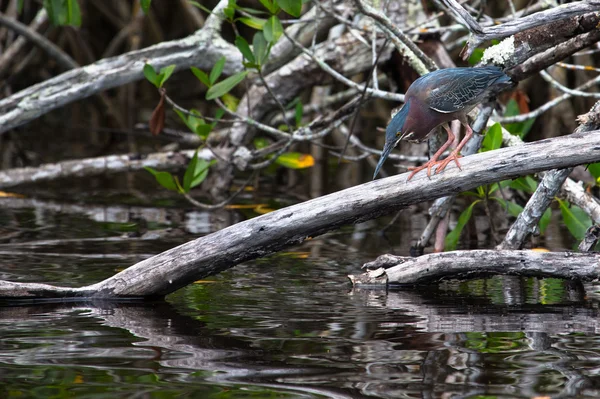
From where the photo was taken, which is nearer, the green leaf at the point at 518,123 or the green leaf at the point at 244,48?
the green leaf at the point at 244,48

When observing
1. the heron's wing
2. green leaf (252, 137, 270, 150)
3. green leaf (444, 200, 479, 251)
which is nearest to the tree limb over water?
the heron's wing

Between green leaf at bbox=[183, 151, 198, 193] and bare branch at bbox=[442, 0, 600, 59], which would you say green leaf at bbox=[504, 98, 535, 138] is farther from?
bare branch at bbox=[442, 0, 600, 59]

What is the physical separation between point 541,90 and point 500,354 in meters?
7.08

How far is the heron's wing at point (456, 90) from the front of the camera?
3846 millimetres

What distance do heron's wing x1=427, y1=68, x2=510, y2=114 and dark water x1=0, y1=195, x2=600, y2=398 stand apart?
0.81m

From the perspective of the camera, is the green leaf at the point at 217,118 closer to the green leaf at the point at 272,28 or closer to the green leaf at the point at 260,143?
the green leaf at the point at 260,143

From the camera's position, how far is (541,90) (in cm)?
987

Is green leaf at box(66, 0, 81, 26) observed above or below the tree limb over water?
above

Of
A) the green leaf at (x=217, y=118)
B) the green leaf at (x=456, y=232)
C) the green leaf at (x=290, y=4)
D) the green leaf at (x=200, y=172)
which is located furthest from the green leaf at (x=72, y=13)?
the green leaf at (x=456, y=232)

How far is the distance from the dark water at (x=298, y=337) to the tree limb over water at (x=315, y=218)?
83 millimetres

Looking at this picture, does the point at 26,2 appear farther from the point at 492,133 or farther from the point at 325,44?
the point at 492,133

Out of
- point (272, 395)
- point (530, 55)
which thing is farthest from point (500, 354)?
point (530, 55)

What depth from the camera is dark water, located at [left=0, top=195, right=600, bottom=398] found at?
2.89 m

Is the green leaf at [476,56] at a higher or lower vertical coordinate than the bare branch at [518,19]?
higher
